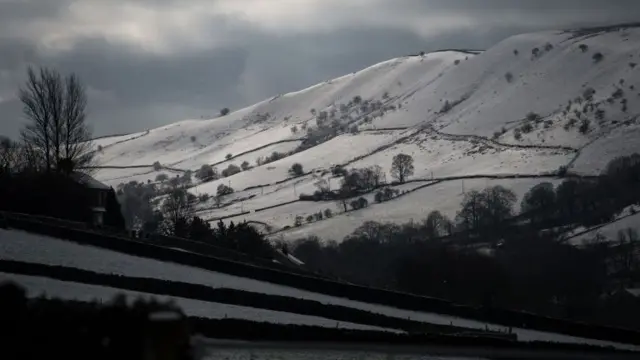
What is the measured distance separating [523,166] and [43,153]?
304 feet

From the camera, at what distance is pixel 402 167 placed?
A: 530 feet

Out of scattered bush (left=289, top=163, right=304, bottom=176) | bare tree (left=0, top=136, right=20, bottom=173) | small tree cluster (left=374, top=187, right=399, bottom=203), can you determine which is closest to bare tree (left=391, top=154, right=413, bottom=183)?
small tree cluster (left=374, top=187, right=399, bottom=203)

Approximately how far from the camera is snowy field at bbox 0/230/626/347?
38469mm

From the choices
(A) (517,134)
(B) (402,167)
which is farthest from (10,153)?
(A) (517,134)

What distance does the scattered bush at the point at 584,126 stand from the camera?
15838cm

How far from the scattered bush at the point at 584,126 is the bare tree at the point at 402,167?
3134 cm

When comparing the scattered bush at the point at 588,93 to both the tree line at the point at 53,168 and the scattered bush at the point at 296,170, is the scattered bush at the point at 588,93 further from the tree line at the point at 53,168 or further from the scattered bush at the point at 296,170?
the tree line at the point at 53,168

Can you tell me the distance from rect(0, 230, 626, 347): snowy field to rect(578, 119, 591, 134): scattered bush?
124899 millimetres

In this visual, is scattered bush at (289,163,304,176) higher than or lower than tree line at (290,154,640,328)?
higher

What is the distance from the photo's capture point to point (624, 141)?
143 metres

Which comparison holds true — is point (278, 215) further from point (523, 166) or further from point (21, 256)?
point (21, 256)

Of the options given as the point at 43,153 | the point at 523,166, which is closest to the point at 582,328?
the point at 43,153

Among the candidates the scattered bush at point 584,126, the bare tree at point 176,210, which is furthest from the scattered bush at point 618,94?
the bare tree at point 176,210

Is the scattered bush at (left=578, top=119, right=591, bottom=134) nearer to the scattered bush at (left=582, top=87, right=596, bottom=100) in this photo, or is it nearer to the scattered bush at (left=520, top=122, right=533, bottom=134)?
the scattered bush at (left=520, top=122, right=533, bottom=134)
